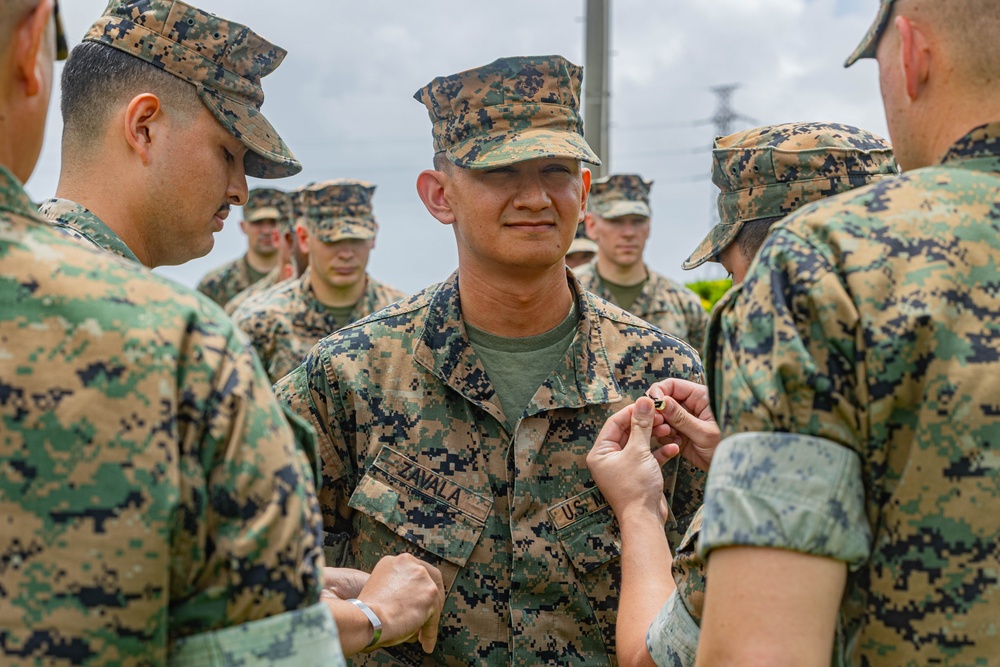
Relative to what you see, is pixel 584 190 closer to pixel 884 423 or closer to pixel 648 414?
pixel 648 414

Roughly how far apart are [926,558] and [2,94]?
1.61 m

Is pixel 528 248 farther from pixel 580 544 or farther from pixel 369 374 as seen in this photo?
pixel 580 544

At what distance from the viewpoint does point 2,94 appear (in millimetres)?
1577

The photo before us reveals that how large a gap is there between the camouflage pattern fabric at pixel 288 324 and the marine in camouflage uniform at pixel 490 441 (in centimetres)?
477

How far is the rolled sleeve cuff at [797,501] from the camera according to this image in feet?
5.53

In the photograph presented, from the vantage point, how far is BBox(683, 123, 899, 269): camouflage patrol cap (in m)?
2.72

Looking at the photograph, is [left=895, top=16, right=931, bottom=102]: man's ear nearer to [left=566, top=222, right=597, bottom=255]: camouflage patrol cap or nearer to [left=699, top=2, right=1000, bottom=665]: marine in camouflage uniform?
[left=699, top=2, right=1000, bottom=665]: marine in camouflage uniform

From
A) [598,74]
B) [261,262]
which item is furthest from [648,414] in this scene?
[261,262]

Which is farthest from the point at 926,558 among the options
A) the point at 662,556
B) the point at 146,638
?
the point at 146,638

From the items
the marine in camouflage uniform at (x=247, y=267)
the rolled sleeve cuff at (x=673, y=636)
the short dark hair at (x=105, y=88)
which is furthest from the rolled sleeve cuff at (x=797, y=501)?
the marine in camouflage uniform at (x=247, y=267)

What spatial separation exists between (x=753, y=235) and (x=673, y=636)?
107 cm

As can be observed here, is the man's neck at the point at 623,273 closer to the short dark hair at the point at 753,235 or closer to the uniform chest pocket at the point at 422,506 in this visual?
the uniform chest pocket at the point at 422,506

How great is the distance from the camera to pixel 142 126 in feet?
9.32

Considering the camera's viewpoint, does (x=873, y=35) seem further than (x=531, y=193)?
No
